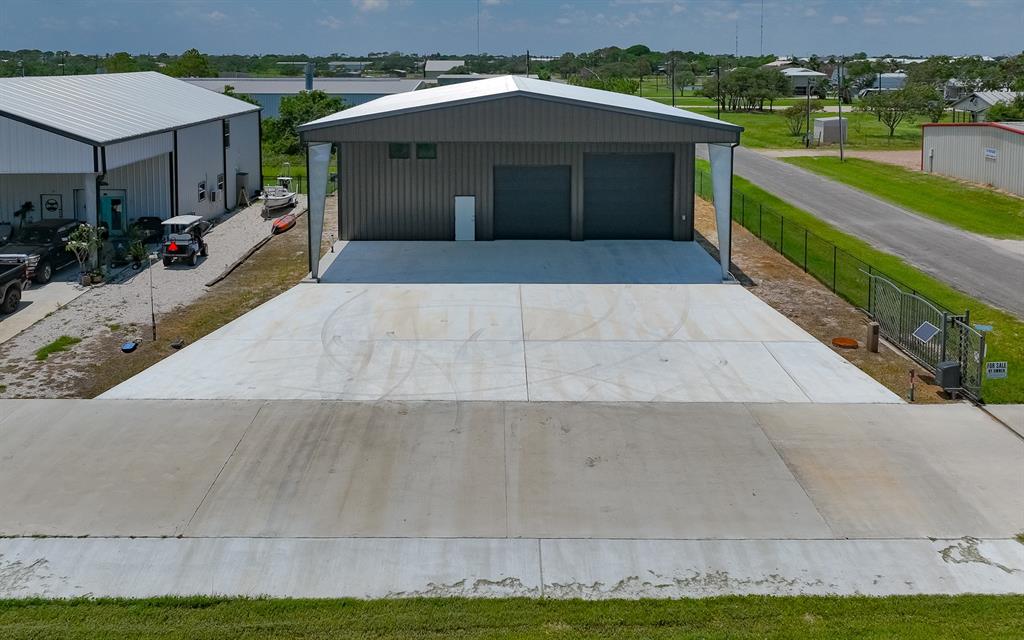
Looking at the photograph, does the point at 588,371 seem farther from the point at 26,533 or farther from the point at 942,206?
the point at 942,206

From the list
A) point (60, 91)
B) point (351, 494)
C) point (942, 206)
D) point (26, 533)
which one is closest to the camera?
point (26, 533)

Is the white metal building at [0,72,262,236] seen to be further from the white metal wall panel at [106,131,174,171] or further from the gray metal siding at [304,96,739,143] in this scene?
the gray metal siding at [304,96,739,143]

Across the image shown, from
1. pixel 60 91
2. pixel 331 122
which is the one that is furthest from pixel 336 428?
pixel 60 91

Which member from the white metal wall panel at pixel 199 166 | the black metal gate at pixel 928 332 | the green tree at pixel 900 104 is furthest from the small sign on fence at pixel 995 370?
the green tree at pixel 900 104

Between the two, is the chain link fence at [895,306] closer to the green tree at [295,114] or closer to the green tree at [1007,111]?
the green tree at [295,114]

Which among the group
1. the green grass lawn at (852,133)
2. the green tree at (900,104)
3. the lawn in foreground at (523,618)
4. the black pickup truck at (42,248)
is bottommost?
the lawn in foreground at (523,618)

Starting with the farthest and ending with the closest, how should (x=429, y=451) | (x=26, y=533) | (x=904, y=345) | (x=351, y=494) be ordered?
(x=904, y=345) → (x=429, y=451) → (x=351, y=494) → (x=26, y=533)

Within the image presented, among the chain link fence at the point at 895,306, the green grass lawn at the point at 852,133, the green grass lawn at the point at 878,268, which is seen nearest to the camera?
the chain link fence at the point at 895,306

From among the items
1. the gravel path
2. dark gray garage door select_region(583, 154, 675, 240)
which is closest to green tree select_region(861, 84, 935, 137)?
dark gray garage door select_region(583, 154, 675, 240)
